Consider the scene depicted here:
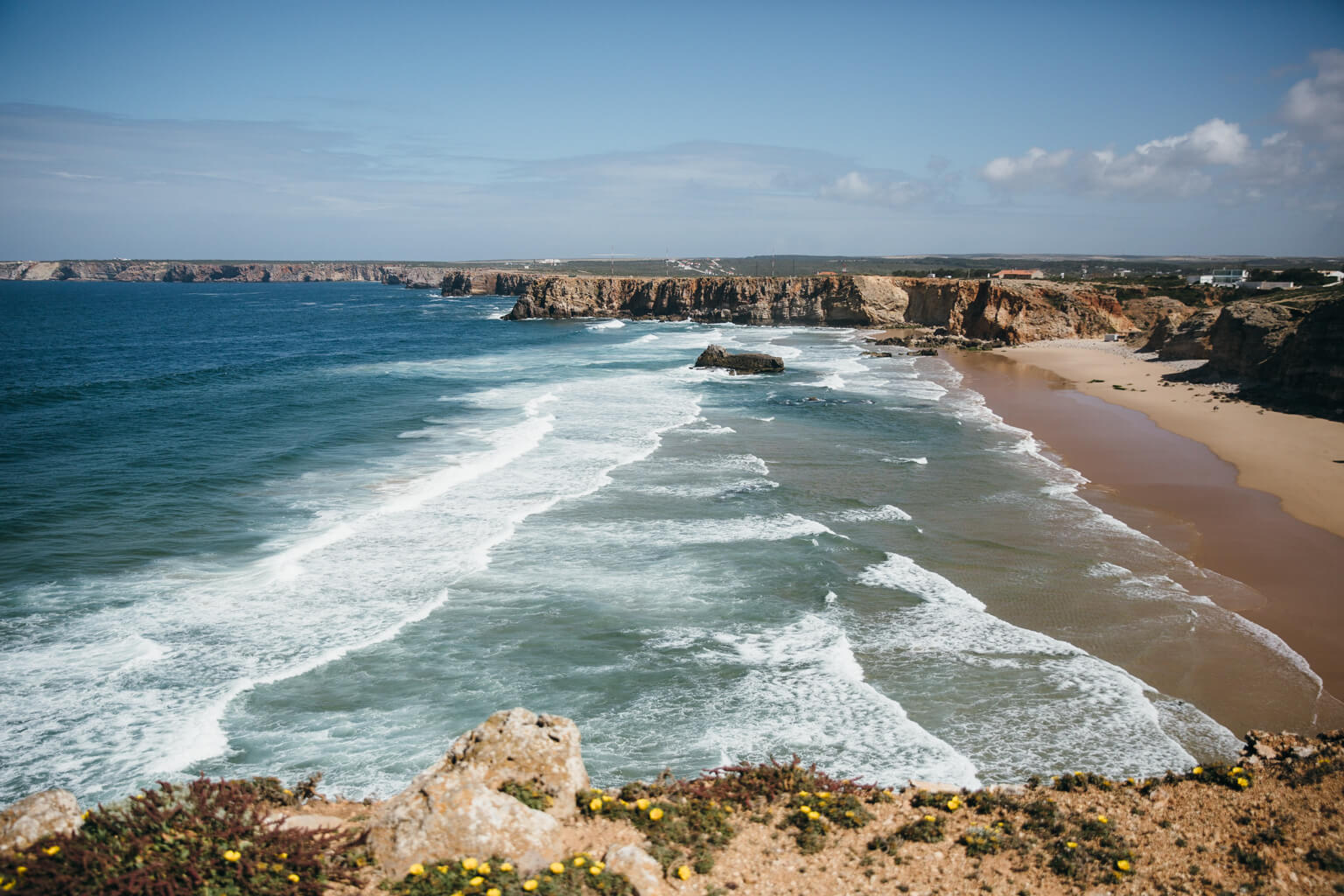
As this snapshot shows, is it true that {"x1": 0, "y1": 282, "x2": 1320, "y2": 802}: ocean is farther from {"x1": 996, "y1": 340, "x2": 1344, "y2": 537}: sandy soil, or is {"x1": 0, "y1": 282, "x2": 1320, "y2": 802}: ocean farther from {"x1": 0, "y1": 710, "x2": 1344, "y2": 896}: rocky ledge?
{"x1": 996, "y1": 340, "x2": 1344, "y2": 537}: sandy soil

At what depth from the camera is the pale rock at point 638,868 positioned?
6.66m

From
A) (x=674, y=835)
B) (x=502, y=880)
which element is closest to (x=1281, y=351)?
(x=674, y=835)

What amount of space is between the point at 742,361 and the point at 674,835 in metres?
45.3

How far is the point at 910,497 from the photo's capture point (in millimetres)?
22250

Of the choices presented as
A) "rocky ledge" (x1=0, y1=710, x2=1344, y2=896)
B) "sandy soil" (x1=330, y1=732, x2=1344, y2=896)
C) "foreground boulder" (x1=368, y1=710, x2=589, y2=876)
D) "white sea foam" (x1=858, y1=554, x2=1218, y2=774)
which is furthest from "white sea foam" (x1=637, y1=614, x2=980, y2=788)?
"foreground boulder" (x1=368, y1=710, x2=589, y2=876)

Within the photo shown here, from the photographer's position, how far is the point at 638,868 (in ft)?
22.3

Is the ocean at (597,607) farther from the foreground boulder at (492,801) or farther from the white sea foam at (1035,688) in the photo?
the foreground boulder at (492,801)

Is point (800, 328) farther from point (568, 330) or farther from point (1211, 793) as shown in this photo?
point (1211, 793)

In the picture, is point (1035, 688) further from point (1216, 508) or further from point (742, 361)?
point (742, 361)

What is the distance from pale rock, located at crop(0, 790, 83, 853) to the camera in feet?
21.1

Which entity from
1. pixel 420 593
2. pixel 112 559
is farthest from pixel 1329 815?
pixel 112 559

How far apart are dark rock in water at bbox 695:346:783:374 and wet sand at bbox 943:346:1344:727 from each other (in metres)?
15.2

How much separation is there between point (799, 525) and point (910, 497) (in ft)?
14.5

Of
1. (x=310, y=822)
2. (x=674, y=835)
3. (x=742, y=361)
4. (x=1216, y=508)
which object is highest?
(x=742, y=361)
